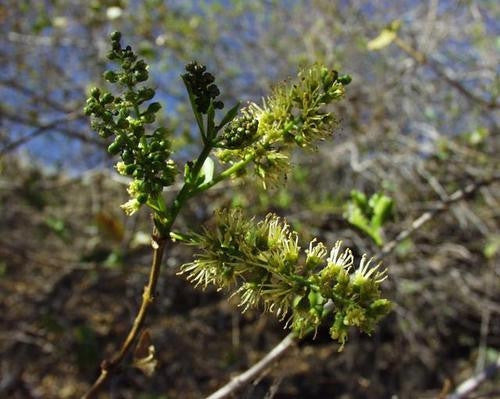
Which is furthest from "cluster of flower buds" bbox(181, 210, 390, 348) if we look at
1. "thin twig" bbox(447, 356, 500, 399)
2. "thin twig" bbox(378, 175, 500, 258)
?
"thin twig" bbox(447, 356, 500, 399)

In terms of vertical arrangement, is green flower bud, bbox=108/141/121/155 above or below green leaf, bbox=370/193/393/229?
above

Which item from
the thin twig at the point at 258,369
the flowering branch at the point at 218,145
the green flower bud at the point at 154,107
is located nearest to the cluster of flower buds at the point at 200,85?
the flowering branch at the point at 218,145

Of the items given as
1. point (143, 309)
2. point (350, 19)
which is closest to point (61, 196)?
point (350, 19)

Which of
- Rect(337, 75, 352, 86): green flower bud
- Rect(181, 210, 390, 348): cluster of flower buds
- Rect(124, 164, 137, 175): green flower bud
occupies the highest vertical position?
Rect(337, 75, 352, 86): green flower bud

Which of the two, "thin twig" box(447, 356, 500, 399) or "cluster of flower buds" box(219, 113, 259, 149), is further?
"thin twig" box(447, 356, 500, 399)

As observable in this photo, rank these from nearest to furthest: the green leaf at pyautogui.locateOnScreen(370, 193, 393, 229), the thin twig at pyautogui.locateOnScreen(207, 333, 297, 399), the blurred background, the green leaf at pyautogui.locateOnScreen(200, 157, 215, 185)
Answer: the green leaf at pyautogui.locateOnScreen(200, 157, 215, 185)
the thin twig at pyautogui.locateOnScreen(207, 333, 297, 399)
the green leaf at pyautogui.locateOnScreen(370, 193, 393, 229)
the blurred background

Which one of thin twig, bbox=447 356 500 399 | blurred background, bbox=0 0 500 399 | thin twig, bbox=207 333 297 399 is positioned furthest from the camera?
blurred background, bbox=0 0 500 399

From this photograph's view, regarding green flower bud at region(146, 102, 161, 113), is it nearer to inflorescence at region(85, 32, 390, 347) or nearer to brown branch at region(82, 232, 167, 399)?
inflorescence at region(85, 32, 390, 347)
